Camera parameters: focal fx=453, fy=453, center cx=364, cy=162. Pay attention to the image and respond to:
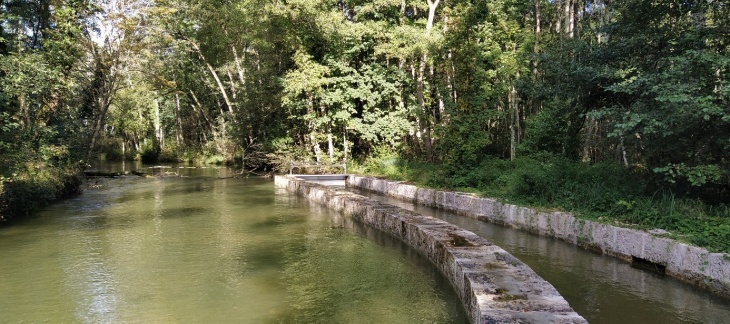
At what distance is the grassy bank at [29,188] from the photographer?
11.4 m

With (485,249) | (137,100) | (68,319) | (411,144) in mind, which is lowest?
(68,319)

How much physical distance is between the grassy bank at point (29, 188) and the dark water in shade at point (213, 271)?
0.54 meters

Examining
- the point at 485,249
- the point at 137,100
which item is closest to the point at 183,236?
Answer: the point at 485,249

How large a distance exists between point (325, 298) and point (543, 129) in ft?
36.5

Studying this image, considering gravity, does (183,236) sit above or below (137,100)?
below

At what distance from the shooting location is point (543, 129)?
14539mm

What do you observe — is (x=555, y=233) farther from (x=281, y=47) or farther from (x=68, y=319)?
(x=281, y=47)

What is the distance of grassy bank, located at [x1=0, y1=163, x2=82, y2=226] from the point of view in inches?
449

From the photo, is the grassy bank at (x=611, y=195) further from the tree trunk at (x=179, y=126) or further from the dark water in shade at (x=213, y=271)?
the tree trunk at (x=179, y=126)

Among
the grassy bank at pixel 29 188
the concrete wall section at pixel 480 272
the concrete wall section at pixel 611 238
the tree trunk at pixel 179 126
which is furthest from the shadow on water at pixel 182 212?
the tree trunk at pixel 179 126

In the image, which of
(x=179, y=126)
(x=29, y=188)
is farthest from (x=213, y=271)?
(x=179, y=126)

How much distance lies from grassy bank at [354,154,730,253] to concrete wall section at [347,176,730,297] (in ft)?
0.63

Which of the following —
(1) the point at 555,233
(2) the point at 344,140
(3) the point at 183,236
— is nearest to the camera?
(1) the point at 555,233

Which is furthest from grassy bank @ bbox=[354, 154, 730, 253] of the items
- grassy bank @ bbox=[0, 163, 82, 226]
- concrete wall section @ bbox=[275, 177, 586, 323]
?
grassy bank @ bbox=[0, 163, 82, 226]
